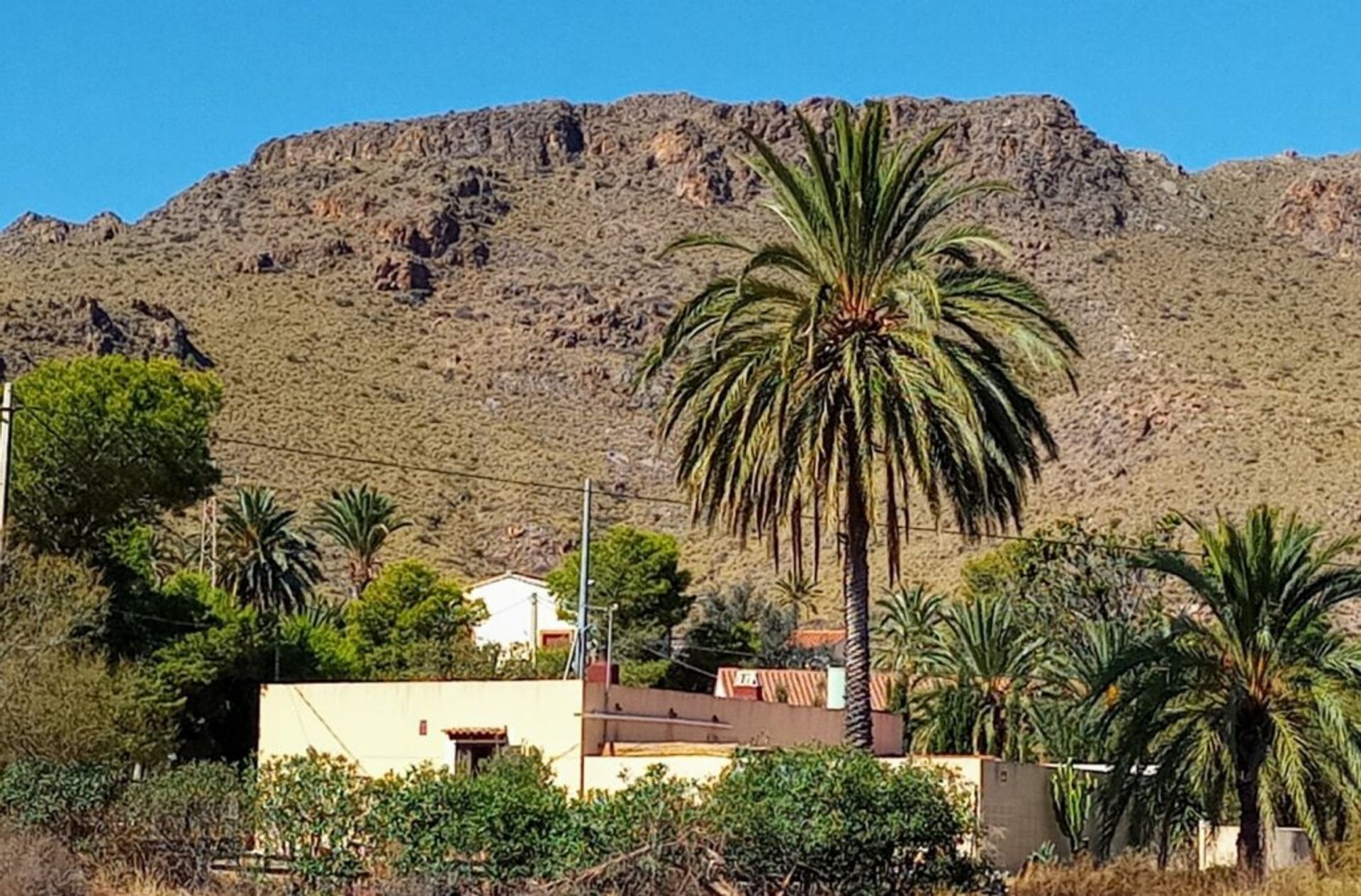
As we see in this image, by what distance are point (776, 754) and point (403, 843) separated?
179 inches

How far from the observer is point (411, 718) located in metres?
34.2

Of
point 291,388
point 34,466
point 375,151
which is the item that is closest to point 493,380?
point 291,388

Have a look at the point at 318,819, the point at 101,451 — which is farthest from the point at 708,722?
the point at 101,451

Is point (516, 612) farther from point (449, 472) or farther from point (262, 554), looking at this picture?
point (449, 472)

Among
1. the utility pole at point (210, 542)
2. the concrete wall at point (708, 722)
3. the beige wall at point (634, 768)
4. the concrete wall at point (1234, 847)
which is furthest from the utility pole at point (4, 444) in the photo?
the utility pole at point (210, 542)

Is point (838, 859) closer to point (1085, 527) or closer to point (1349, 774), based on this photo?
point (1349, 774)

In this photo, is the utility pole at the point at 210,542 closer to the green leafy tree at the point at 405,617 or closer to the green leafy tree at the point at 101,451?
the green leafy tree at the point at 405,617

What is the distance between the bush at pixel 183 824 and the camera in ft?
88.2

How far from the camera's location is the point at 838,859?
75.4 feet

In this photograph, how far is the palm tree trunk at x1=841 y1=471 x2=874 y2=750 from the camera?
92.0ft

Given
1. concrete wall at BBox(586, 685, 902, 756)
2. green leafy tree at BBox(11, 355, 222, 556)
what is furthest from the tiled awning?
green leafy tree at BBox(11, 355, 222, 556)

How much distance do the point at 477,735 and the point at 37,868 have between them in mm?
9449

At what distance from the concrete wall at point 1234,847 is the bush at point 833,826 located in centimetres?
766

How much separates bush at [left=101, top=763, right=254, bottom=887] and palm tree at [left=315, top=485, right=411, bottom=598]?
2081 inches
